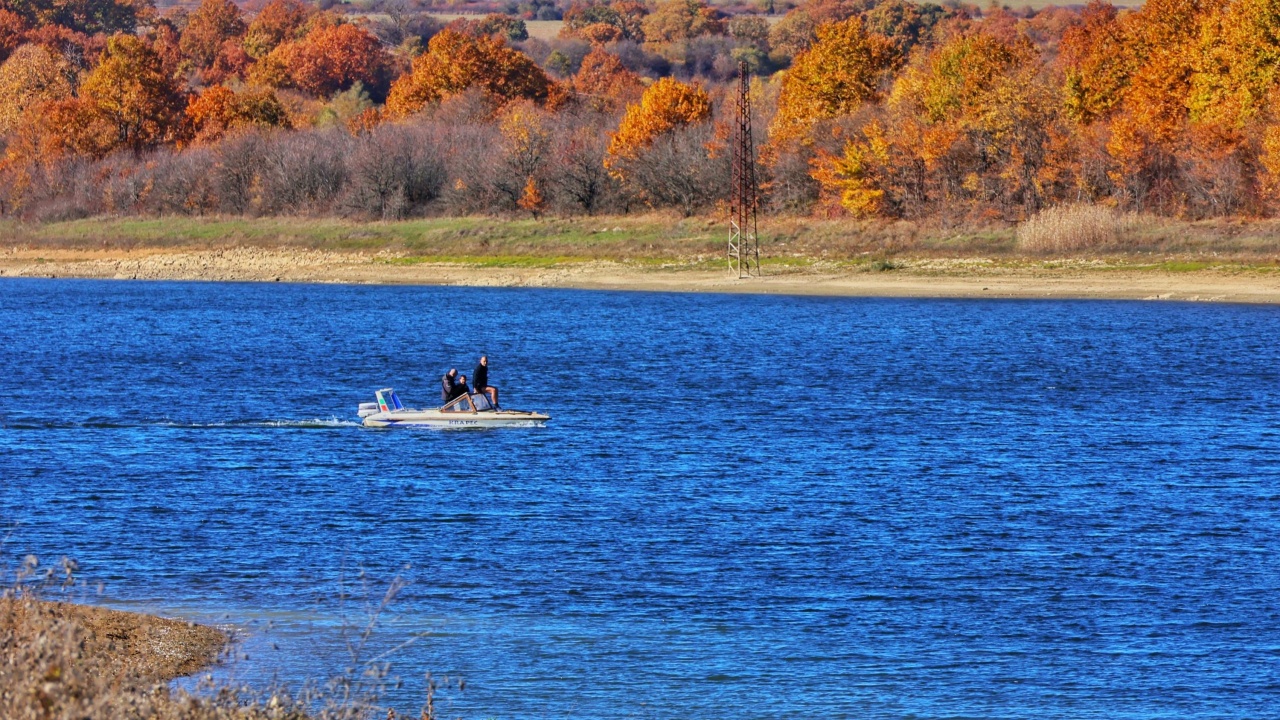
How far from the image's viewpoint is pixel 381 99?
163m

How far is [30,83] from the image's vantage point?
131 meters

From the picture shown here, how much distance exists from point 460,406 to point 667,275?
1756 inches

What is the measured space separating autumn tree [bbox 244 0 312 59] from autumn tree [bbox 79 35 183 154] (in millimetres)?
58816

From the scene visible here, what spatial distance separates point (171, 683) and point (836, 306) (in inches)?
2315

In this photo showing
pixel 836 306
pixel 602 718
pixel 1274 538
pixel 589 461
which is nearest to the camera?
pixel 602 718

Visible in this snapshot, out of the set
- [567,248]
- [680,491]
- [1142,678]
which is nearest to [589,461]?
[680,491]

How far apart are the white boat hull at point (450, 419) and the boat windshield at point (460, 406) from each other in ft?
0.45

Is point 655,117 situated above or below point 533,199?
above

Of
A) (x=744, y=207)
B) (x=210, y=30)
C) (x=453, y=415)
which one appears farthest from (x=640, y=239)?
(x=210, y=30)

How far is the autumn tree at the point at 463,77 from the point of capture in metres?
121

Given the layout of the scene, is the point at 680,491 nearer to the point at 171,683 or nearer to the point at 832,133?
the point at 171,683

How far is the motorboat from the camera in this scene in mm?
34938

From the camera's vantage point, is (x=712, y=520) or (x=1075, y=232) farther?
(x=1075, y=232)

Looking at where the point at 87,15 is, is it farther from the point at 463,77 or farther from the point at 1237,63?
→ the point at 1237,63
